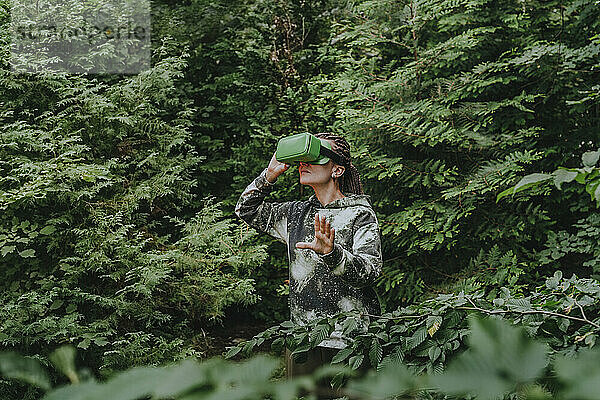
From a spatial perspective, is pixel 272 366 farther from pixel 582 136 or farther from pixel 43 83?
pixel 43 83

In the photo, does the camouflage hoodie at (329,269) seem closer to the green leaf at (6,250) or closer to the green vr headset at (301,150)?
the green vr headset at (301,150)

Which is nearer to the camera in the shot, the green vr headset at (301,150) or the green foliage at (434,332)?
the green foliage at (434,332)

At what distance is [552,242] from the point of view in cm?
374

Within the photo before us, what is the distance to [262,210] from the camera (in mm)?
2352

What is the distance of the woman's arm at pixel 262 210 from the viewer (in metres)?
2.33

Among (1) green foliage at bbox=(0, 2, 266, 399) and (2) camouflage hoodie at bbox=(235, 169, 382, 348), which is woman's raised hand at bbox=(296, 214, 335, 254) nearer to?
(2) camouflage hoodie at bbox=(235, 169, 382, 348)

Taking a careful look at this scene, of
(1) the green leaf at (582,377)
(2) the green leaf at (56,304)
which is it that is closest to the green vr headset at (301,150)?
(1) the green leaf at (582,377)

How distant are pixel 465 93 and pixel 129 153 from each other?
8.81 ft

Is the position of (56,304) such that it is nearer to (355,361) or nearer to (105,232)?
(105,232)

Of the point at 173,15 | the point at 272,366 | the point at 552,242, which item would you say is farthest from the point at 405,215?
the point at 272,366

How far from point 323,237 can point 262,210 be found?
2.26 ft

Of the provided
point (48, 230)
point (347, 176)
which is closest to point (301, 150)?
point (347, 176)

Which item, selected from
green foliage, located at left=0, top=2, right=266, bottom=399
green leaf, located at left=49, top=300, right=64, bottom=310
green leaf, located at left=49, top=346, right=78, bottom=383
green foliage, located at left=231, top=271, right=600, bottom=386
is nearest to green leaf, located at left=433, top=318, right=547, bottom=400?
green leaf, located at left=49, top=346, right=78, bottom=383

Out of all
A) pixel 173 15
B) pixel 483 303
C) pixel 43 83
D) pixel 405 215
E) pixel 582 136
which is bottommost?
pixel 405 215
